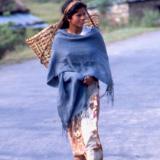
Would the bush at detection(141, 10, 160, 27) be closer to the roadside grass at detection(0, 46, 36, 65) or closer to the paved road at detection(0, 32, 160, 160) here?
the roadside grass at detection(0, 46, 36, 65)

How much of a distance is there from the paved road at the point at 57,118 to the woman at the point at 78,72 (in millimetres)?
1770

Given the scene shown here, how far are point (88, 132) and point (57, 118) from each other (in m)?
4.60

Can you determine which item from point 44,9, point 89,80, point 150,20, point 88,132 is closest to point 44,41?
point 89,80

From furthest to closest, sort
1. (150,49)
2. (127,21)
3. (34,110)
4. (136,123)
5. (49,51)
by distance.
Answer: (127,21)
(150,49)
(34,110)
(136,123)
(49,51)

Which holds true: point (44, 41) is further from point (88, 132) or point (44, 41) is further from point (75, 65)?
point (88, 132)

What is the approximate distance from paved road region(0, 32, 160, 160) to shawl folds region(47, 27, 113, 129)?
1.81 m

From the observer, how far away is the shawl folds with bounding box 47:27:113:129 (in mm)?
5711

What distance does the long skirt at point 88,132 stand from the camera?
5.60 metres

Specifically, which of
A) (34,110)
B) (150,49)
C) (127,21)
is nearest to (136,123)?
(34,110)

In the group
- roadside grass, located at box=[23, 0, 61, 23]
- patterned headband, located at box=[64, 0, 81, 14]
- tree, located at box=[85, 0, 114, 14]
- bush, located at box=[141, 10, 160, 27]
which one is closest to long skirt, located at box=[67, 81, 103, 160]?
patterned headband, located at box=[64, 0, 81, 14]

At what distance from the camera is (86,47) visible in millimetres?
5727

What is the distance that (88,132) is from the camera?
221 inches

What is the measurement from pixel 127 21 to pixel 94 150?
33.9 metres

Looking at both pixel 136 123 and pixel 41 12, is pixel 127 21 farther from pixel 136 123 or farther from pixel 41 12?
pixel 136 123
